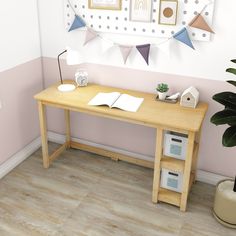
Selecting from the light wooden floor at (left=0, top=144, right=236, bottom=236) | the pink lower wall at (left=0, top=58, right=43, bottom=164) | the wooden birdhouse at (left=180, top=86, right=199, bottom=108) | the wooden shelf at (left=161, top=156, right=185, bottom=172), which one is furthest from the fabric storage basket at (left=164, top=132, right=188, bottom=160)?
the pink lower wall at (left=0, top=58, right=43, bottom=164)

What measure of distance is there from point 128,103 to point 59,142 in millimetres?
1130

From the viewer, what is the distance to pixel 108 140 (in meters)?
3.07

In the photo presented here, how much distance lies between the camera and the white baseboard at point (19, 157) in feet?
9.25

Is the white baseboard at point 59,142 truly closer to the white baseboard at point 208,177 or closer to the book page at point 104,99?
the white baseboard at point 208,177

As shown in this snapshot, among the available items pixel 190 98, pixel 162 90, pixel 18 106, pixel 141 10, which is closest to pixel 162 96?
pixel 162 90

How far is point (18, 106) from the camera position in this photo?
2.88 meters

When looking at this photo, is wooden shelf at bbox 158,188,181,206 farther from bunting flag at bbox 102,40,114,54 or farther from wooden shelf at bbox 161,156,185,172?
bunting flag at bbox 102,40,114,54

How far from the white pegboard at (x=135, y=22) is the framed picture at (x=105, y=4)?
2 cm

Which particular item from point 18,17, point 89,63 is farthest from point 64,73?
point 18,17

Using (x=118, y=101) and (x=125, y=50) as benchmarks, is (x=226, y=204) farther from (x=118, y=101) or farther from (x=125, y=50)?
(x=125, y=50)

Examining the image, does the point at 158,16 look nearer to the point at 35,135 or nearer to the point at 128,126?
the point at 128,126

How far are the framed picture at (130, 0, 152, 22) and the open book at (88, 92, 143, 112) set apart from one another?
1.99ft

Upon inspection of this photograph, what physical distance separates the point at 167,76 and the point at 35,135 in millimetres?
1445

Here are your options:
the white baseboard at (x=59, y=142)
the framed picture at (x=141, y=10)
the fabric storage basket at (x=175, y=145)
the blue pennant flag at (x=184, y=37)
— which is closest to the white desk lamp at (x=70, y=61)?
the framed picture at (x=141, y=10)
